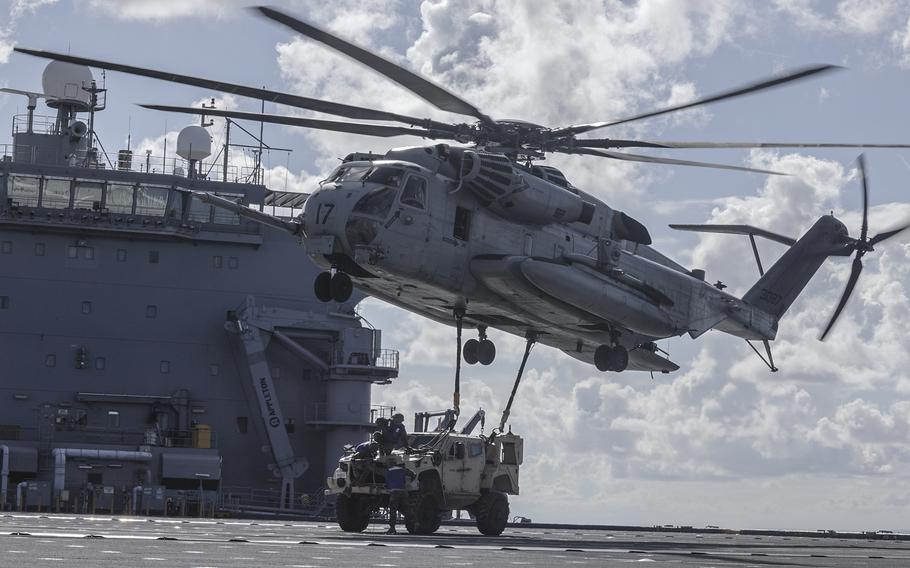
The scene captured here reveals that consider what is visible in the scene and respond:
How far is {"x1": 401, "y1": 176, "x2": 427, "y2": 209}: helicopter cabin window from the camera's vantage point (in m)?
25.5

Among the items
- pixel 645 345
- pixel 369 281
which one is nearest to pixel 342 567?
pixel 369 281

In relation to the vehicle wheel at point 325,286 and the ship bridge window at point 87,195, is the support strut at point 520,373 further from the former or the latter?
the ship bridge window at point 87,195

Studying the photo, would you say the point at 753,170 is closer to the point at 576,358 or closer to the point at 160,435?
the point at 576,358

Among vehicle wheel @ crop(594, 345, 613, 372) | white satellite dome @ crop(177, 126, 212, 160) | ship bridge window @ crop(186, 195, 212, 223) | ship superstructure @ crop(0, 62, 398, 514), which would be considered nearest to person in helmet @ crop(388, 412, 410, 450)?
vehicle wheel @ crop(594, 345, 613, 372)

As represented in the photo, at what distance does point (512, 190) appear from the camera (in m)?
26.8

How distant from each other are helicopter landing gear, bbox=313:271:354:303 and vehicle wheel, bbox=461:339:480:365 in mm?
5828

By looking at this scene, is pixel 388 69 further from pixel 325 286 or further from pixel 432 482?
pixel 432 482

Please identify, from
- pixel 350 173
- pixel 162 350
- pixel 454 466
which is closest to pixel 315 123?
pixel 350 173

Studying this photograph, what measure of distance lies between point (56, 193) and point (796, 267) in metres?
24.7

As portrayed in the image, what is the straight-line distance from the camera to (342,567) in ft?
43.0

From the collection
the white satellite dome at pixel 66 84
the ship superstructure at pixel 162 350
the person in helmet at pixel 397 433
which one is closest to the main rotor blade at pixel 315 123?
the person in helmet at pixel 397 433

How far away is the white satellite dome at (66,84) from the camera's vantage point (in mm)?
49312

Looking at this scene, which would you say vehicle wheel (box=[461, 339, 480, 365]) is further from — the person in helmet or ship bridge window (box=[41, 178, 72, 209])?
ship bridge window (box=[41, 178, 72, 209])

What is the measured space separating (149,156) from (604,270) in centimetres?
2402
